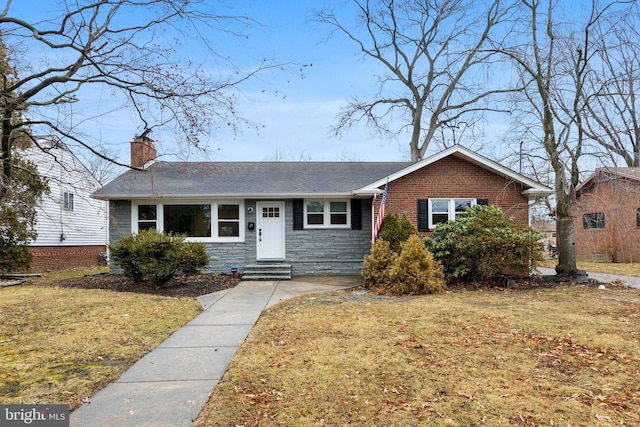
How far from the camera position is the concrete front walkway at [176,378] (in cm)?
324

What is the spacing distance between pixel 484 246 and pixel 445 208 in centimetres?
277

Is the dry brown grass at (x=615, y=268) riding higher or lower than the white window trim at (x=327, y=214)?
lower

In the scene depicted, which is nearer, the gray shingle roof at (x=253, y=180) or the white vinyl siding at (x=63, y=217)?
the gray shingle roof at (x=253, y=180)

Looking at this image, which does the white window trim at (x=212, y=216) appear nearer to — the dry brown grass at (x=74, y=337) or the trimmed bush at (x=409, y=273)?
the dry brown grass at (x=74, y=337)

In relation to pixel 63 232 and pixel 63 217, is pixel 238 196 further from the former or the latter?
pixel 63 232

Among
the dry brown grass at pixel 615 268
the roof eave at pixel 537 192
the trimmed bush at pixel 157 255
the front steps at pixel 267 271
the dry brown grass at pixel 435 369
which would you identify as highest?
the roof eave at pixel 537 192

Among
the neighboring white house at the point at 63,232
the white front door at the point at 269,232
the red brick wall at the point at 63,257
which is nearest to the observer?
the white front door at the point at 269,232

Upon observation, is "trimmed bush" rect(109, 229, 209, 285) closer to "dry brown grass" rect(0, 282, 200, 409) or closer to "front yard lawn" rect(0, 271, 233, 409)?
"front yard lawn" rect(0, 271, 233, 409)

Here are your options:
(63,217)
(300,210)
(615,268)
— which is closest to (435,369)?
(300,210)

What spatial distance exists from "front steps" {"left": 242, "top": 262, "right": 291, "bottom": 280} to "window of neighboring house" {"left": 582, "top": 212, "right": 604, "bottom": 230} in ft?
58.2

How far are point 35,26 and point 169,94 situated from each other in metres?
2.20

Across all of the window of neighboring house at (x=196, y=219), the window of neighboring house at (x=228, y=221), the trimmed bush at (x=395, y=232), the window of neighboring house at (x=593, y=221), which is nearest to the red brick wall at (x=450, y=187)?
the trimmed bush at (x=395, y=232)

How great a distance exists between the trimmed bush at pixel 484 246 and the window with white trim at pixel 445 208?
139cm

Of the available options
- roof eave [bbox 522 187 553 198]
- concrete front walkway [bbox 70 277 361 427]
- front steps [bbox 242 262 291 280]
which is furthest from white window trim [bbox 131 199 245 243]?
roof eave [bbox 522 187 553 198]
